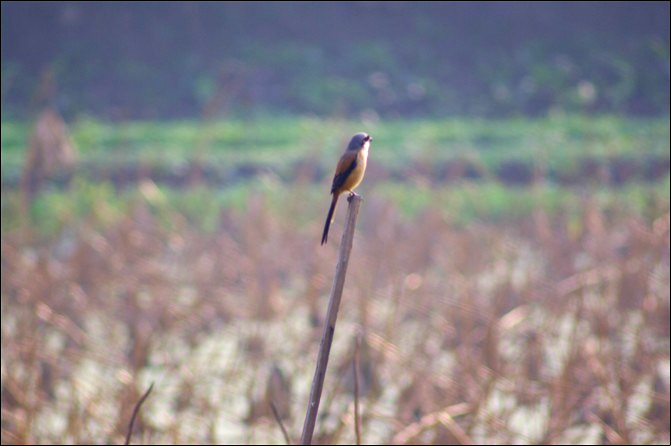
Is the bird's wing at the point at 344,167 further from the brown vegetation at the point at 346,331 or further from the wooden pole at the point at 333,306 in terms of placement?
the brown vegetation at the point at 346,331

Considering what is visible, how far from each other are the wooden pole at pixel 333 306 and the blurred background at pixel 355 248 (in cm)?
23

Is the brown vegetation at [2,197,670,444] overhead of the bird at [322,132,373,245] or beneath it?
beneath

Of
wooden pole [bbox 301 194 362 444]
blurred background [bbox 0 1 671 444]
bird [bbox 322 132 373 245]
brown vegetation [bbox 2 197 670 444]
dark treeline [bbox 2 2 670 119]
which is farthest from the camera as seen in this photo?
dark treeline [bbox 2 2 670 119]

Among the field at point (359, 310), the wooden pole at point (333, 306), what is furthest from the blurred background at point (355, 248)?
the wooden pole at point (333, 306)

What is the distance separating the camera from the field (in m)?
2.90

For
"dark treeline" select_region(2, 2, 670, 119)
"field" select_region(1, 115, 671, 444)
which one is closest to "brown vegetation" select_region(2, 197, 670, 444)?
"field" select_region(1, 115, 671, 444)

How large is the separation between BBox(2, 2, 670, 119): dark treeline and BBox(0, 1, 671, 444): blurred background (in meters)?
0.03

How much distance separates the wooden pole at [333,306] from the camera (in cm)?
141

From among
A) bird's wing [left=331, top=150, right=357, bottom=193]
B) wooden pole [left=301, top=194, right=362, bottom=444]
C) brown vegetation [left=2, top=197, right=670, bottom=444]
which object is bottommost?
brown vegetation [left=2, top=197, right=670, bottom=444]

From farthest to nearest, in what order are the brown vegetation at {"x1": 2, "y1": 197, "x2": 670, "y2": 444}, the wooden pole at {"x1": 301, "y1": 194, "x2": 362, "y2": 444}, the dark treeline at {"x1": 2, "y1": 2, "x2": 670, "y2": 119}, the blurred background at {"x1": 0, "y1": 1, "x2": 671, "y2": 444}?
the dark treeline at {"x1": 2, "y1": 2, "x2": 670, "y2": 119}, the blurred background at {"x1": 0, "y1": 1, "x2": 671, "y2": 444}, the brown vegetation at {"x1": 2, "y1": 197, "x2": 670, "y2": 444}, the wooden pole at {"x1": 301, "y1": 194, "x2": 362, "y2": 444}

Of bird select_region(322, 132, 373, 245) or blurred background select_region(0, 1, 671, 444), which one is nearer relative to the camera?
bird select_region(322, 132, 373, 245)

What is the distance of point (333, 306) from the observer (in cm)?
142

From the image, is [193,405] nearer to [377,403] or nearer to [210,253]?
[377,403]

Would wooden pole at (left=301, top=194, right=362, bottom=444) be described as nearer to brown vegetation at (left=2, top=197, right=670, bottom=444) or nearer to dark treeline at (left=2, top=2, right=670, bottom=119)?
brown vegetation at (left=2, top=197, right=670, bottom=444)
